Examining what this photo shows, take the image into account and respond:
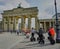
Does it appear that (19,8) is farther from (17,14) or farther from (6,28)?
(6,28)

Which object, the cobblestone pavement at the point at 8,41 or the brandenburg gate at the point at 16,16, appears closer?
the cobblestone pavement at the point at 8,41

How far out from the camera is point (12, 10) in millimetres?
90875

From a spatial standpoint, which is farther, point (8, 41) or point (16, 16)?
point (16, 16)

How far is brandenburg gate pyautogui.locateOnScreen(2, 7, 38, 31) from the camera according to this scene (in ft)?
282

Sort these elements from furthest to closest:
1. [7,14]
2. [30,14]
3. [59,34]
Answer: [7,14] < [30,14] < [59,34]

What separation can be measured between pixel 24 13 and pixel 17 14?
3752 millimetres

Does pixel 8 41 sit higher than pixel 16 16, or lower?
lower

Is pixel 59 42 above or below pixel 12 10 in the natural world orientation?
below

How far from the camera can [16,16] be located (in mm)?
91000

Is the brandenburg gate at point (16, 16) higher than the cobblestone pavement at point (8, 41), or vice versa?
the brandenburg gate at point (16, 16)

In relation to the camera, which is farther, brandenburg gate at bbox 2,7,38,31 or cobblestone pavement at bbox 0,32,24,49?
brandenburg gate at bbox 2,7,38,31

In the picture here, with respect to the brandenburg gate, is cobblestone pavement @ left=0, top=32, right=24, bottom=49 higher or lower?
lower

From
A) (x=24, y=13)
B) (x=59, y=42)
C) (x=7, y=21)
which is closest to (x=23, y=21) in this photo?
(x=24, y=13)

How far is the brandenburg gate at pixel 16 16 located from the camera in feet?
282
